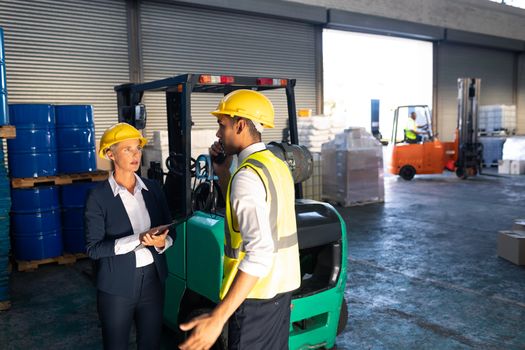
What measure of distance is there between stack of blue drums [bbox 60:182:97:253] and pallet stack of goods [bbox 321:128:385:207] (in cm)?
559

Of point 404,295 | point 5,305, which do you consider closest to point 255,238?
point 404,295

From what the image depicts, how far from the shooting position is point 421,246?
21.4 feet

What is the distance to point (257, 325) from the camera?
75.5 inches

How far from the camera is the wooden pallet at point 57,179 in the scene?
563cm

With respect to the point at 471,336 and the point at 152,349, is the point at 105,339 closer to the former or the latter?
the point at 152,349

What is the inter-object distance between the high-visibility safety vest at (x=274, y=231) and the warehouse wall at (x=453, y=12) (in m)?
11.8

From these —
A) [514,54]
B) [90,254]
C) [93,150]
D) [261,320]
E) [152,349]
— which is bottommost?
[152,349]

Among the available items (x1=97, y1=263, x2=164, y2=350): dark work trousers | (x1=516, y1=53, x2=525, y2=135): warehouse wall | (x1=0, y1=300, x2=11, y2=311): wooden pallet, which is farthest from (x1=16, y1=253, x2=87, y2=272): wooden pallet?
(x1=516, y1=53, x2=525, y2=135): warehouse wall

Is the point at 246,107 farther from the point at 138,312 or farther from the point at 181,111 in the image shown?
the point at 181,111

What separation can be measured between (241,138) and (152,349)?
138 cm

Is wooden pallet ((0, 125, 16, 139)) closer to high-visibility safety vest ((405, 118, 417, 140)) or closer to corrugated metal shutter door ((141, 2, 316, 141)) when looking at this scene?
corrugated metal shutter door ((141, 2, 316, 141))

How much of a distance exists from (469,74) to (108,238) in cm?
1964

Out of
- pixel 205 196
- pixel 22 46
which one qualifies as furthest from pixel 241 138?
pixel 22 46

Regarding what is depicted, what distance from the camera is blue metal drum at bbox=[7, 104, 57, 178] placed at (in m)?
5.56
